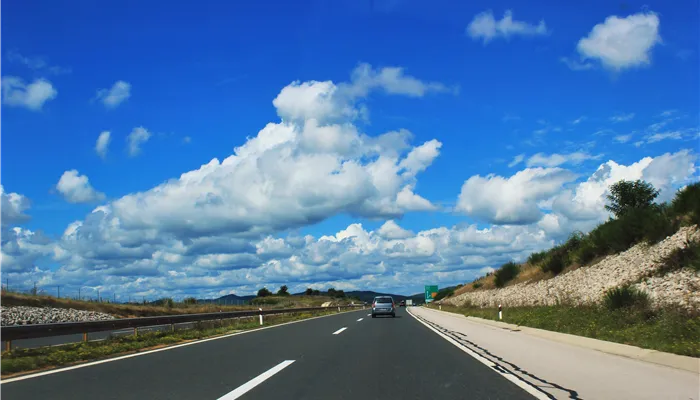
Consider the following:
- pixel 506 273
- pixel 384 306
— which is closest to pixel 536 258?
pixel 506 273

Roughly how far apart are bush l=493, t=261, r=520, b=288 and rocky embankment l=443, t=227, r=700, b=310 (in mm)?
12937

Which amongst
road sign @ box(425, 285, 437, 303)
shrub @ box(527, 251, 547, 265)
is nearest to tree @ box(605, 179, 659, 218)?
shrub @ box(527, 251, 547, 265)

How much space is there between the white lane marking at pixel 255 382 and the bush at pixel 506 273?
152 ft

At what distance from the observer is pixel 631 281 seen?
927 inches

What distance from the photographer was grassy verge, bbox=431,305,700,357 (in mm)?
11766

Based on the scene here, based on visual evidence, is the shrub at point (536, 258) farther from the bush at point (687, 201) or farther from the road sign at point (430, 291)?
the road sign at point (430, 291)

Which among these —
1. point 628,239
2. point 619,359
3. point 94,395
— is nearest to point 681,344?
point 619,359

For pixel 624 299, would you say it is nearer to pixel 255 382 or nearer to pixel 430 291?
pixel 255 382

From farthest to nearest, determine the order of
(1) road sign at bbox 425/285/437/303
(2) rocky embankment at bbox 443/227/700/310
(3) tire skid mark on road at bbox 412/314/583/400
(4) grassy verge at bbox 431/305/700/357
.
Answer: (1) road sign at bbox 425/285/437/303, (2) rocky embankment at bbox 443/227/700/310, (4) grassy verge at bbox 431/305/700/357, (3) tire skid mark on road at bbox 412/314/583/400

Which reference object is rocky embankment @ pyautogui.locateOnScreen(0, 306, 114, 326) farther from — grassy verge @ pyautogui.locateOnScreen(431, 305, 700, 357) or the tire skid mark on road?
grassy verge @ pyautogui.locateOnScreen(431, 305, 700, 357)

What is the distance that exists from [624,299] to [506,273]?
36.9 metres

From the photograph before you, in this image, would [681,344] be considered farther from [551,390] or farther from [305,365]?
[305,365]

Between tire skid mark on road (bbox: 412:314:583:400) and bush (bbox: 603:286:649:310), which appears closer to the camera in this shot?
tire skid mark on road (bbox: 412:314:583:400)

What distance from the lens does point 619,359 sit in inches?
435
